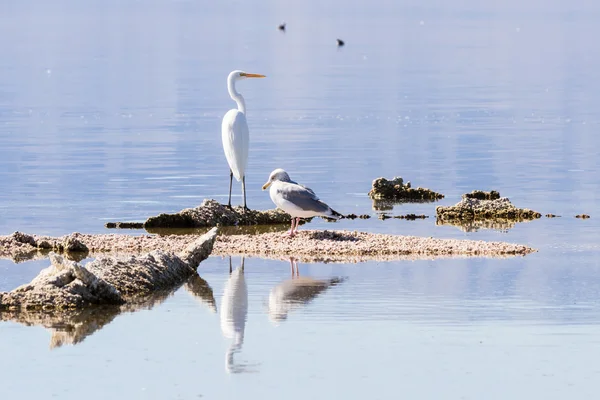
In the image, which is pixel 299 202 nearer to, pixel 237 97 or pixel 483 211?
pixel 483 211

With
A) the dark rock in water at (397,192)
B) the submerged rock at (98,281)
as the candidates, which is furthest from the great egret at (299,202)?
the dark rock in water at (397,192)

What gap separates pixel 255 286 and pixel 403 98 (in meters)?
29.3

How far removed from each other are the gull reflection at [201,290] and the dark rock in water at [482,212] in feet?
19.1

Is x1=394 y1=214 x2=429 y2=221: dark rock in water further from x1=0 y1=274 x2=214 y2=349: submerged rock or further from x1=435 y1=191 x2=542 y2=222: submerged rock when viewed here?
x1=0 y1=274 x2=214 y2=349: submerged rock

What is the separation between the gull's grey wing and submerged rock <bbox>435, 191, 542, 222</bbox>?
2977 mm

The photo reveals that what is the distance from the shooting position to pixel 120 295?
1266 cm

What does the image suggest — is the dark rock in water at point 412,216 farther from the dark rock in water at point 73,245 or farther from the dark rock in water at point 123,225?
the dark rock in water at point 73,245

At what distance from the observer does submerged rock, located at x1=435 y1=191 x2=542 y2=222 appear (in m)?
18.9

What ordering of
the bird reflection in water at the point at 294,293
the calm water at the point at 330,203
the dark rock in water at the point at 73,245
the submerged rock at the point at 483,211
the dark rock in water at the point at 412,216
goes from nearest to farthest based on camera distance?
1. the calm water at the point at 330,203
2. the bird reflection in water at the point at 294,293
3. the dark rock in water at the point at 73,245
4. the submerged rock at the point at 483,211
5. the dark rock in water at the point at 412,216

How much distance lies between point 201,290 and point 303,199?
11.2ft

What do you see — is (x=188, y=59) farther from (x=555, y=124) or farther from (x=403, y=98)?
(x=555, y=124)

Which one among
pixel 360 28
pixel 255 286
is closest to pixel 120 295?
pixel 255 286

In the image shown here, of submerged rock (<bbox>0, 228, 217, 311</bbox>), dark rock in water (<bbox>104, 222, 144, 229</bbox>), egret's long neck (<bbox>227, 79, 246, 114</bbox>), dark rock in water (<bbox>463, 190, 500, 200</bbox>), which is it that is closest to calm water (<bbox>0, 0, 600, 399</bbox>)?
dark rock in water (<bbox>104, 222, 144, 229</bbox>)

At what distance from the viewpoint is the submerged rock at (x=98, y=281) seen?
12.1 metres
